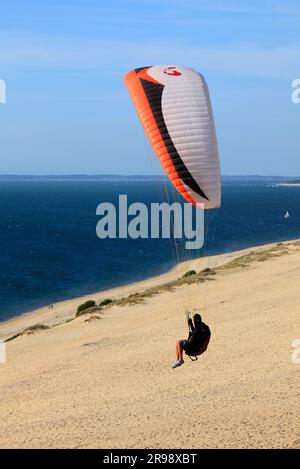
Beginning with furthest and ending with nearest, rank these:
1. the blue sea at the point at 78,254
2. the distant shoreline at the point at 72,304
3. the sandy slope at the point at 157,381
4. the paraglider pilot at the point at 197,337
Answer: the blue sea at the point at 78,254 → the distant shoreline at the point at 72,304 → the sandy slope at the point at 157,381 → the paraglider pilot at the point at 197,337

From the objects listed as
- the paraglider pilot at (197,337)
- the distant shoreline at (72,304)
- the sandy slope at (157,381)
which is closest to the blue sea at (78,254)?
the distant shoreline at (72,304)

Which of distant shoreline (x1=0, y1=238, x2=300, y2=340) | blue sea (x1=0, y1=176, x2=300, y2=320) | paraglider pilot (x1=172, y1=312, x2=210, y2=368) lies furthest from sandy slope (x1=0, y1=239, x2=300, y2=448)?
blue sea (x1=0, y1=176, x2=300, y2=320)

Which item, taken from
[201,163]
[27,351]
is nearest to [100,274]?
[27,351]

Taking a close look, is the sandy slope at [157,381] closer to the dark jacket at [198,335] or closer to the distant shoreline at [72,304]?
the dark jacket at [198,335]

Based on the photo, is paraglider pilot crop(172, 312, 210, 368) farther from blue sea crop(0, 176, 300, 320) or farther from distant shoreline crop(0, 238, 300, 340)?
blue sea crop(0, 176, 300, 320)

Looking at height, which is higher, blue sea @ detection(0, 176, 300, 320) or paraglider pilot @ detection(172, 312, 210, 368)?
blue sea @ detection(0, 176, 300, 320)

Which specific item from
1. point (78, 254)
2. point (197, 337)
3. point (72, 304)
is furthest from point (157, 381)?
point (78, 254)

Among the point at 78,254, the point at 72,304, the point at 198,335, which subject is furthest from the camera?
the point at 78,254

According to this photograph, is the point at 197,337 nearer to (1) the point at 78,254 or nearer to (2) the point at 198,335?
(2) the point at 198,335

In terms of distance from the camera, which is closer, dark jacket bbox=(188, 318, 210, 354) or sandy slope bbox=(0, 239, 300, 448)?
dark jacket bbox=(188, 318, 210, 354)

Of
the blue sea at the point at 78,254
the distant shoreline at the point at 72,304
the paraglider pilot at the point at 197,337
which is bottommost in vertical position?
the paraglider pilot at the point at 197,337
